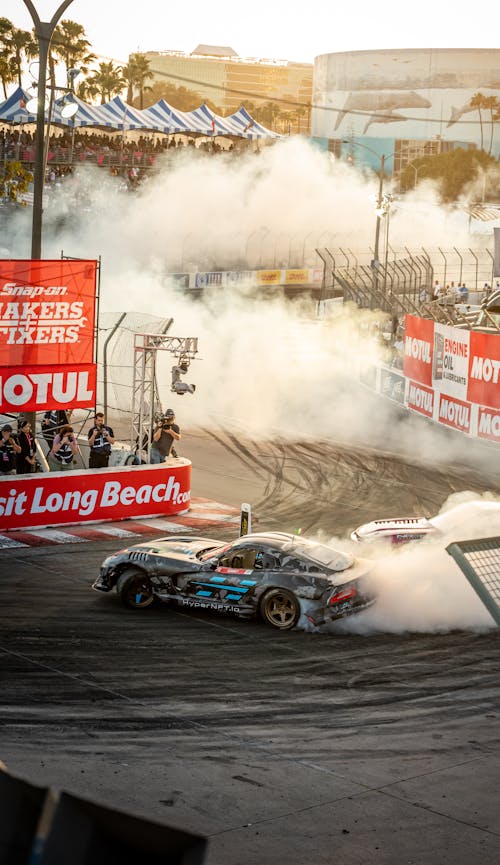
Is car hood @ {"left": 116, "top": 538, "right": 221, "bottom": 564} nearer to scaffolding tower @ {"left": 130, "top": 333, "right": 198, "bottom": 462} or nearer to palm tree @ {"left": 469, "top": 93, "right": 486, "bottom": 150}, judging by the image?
scaffolding tower @ {"left": 130, "top": 333, "right": 198, "bottom": 462}

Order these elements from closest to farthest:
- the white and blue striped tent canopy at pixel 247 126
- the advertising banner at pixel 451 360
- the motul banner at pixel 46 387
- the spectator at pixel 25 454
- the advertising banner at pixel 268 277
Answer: the motul banner at pixel 46 387 → the spectator at pixel 25 454 → the advertising banner at pixel 451 360 → the advertising banner at pixel 268 277 → the white and blue striped tent canopy at pixel 247 126

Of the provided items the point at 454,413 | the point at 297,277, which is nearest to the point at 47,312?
the point at 454,413

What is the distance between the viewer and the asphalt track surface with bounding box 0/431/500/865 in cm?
850

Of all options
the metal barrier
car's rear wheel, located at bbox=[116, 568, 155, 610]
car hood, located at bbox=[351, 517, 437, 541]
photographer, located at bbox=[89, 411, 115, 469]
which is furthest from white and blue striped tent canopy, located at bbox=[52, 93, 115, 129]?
the metal barrier

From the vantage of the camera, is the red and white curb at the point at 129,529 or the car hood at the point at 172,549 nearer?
the car hood at the point at 172,549

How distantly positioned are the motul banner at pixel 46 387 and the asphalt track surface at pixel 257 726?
157 inches

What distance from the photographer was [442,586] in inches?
565

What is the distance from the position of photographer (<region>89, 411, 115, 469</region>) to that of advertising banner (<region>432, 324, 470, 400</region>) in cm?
901

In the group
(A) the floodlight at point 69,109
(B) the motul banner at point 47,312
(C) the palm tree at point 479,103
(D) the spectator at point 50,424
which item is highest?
(C) the palm tree at point 479,103

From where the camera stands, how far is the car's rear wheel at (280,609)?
14000 mm

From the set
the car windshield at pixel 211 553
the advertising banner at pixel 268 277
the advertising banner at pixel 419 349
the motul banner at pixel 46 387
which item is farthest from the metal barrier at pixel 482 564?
the advertising banner at pixel 268 277

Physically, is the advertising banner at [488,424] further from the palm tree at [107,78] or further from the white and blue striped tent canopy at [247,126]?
the palm tree at [107,78]

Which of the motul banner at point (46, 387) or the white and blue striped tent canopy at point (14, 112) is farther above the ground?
the white and blue striped tent canopy at point (14, 112)

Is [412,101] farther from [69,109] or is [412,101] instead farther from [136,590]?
[136,590]
